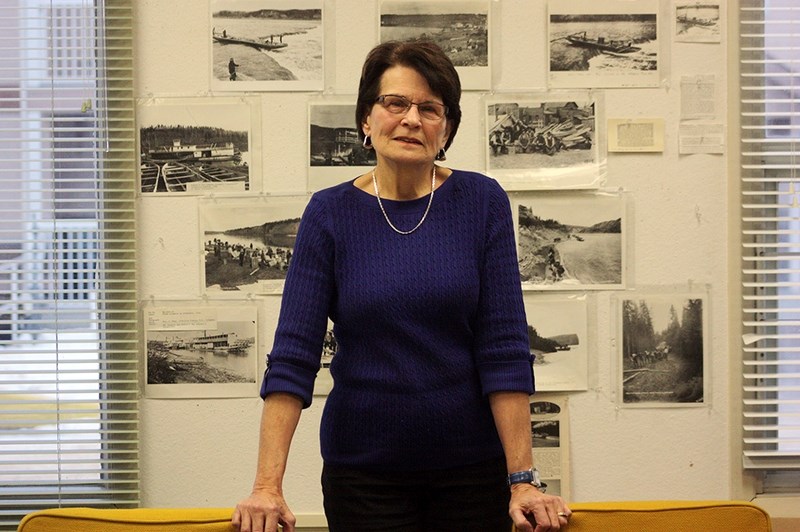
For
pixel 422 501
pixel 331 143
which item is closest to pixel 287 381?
pixel 422 501

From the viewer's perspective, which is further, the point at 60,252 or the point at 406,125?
the point at 60,252

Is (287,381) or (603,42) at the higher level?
(603,42)

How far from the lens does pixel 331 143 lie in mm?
2248

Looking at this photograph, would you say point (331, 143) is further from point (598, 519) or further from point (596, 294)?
point (598, 519)

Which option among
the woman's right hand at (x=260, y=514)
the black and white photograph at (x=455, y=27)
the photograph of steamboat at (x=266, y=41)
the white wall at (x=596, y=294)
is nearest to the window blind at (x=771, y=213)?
the white wall at (x=596, y=294)

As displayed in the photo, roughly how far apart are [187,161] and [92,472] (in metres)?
0.88

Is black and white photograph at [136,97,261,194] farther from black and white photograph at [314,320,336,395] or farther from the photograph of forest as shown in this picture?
the photograph of forest

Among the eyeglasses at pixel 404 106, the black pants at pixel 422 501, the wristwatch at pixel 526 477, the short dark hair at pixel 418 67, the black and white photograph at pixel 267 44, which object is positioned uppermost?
the black and white photograph at pixel 267 44

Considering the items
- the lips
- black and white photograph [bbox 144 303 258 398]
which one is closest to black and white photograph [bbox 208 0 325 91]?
black and white photograph [bbox 144 303 258 398]

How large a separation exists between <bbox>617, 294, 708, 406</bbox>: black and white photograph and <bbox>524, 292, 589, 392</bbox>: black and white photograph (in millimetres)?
107

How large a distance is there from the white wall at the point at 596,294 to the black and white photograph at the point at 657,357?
36 mm

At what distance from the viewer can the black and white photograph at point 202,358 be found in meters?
2.26

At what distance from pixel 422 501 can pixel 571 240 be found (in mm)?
1072

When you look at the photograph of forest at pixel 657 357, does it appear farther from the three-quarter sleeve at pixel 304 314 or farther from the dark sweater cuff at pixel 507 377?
the three-quarter sleeve at pixel 304 314
